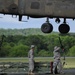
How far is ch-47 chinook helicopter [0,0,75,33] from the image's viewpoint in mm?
28891

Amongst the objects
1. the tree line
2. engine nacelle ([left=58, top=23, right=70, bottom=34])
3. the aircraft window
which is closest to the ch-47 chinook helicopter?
the aircraft window

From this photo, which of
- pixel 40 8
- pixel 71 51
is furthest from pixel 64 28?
pixel 71 51

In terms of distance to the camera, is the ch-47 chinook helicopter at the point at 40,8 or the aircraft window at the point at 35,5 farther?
the aircraft window at the point at 35,5

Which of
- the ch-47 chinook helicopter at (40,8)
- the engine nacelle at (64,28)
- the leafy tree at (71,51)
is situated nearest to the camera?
the ch-47 chinook helicopter at (40,8)

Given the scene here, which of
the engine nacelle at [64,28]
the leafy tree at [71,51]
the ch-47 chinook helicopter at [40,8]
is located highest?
the ch-47 chinook helicopter at [40,8]

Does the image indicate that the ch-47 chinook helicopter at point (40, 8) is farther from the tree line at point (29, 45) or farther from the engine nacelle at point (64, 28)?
the tree line at point (29, 45)

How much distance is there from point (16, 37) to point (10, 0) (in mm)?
49190

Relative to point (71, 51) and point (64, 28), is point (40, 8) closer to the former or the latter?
point (64, 28)

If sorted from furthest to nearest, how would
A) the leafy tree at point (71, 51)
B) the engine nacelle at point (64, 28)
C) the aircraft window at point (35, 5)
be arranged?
the leafy tree at point (71, 51), the engine nacelle at point (64, 28), the aircraft window at point (35, 5)

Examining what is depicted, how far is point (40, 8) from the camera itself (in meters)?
29.1

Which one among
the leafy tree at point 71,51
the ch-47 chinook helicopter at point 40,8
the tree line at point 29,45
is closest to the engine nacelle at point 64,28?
the ch-47 chinook helicopter at point 40,8

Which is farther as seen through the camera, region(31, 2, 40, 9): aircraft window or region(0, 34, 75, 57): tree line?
region(0, 34, 75, 57): tree line

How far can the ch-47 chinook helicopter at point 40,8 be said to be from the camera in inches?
1137

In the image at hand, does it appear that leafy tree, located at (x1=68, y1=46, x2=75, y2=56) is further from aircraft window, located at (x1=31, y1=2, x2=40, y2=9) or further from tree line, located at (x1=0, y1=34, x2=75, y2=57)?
aircraft window, located at (x1=31, y1=2, x2=40, y2=9)
